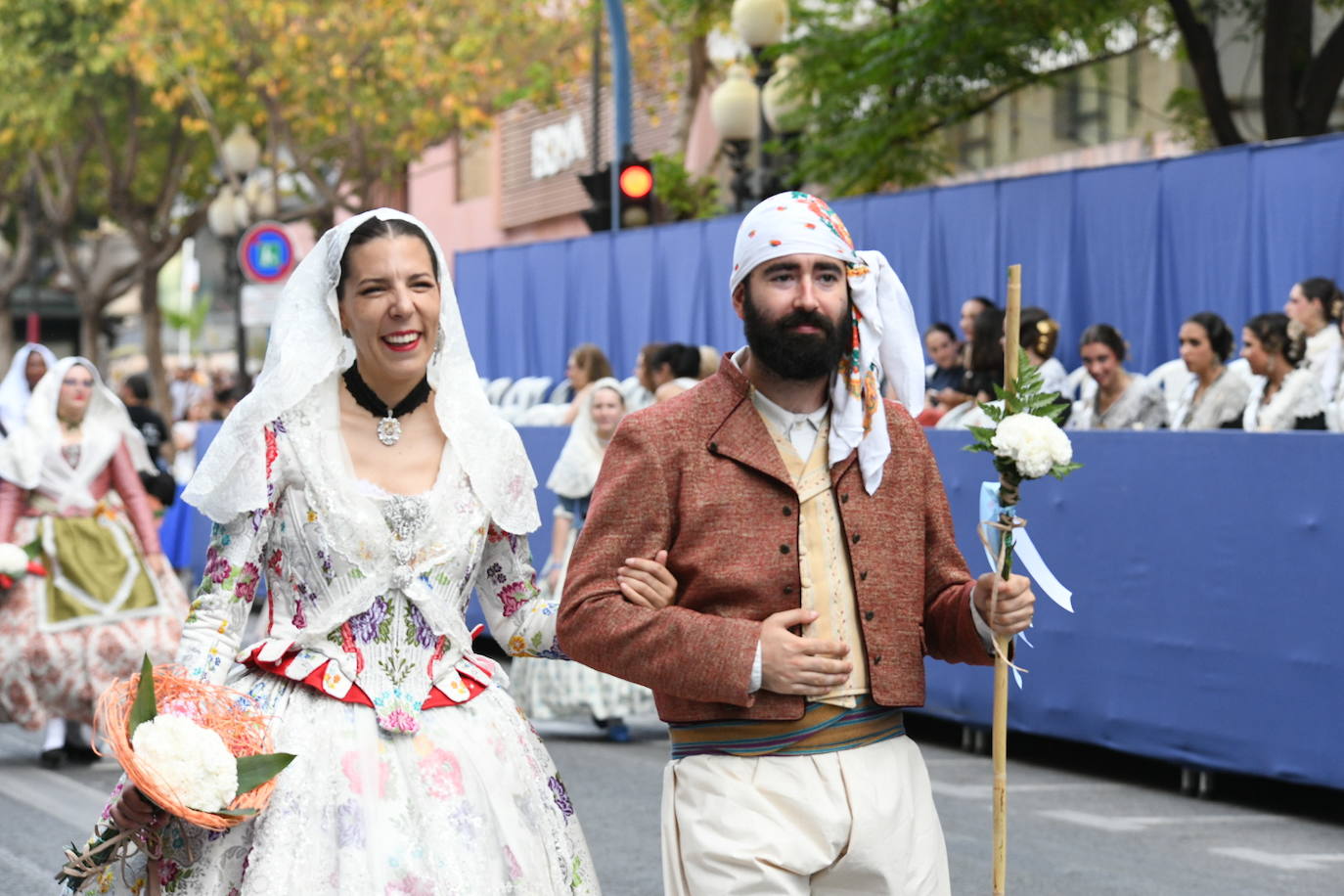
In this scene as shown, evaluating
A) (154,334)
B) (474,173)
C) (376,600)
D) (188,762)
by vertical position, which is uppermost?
(474,173)

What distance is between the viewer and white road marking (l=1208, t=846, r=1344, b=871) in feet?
24.7

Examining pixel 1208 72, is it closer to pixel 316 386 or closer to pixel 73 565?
A: pixel 73 565

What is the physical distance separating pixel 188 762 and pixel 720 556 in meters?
1.04

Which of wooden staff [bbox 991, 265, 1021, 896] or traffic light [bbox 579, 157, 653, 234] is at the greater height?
traffic light [bbox 579, 157, 653, 234]

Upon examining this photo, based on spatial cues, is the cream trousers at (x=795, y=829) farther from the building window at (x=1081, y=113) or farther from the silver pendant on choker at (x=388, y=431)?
the building window at (x=1081, y=113)

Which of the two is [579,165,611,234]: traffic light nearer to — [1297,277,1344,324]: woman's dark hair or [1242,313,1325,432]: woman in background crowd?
[1297,277,1344,324]: woman's dark hair

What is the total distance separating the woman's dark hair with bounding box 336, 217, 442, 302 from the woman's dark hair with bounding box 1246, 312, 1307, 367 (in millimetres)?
6124

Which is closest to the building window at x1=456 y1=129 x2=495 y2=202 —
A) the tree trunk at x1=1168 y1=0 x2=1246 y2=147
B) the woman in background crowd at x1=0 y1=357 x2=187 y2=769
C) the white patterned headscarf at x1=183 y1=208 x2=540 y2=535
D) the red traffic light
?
the red traffic light

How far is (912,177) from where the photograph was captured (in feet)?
55.9

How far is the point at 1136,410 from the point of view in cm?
Answer: 1018

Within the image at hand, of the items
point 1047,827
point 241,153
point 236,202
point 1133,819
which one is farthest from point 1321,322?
point 236,202

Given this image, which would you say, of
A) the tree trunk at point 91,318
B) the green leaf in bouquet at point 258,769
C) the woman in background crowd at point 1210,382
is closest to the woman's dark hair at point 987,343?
the woman in background crowd at point 1210,382

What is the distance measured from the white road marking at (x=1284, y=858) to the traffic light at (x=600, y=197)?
37.2 ft

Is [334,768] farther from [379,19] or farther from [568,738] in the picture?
[379,19]
